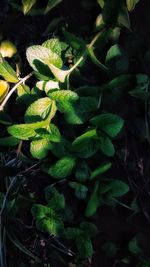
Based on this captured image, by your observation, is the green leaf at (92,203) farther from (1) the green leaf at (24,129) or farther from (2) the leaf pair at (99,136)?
(1) the green leaf at (24,129)

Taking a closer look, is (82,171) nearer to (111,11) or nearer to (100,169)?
(100,169)

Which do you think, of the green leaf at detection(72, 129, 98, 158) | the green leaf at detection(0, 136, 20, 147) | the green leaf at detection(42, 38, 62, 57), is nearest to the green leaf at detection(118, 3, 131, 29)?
the green leaf at detection(42, 38, 62, 57)

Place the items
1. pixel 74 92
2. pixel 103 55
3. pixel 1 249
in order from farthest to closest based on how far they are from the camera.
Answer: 1. pixel 1 249
2. pixel 103 55
3. pixel 74 92

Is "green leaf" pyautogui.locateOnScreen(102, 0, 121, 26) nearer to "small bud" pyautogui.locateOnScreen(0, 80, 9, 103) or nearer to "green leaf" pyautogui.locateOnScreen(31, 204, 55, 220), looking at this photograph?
"small bud" pyautogui.locateOnScreen(0, 80, 9, 103)

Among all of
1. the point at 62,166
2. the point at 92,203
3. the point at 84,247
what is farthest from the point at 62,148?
the point at 84,247

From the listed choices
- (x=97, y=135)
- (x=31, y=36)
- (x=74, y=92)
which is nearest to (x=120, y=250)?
(x=97, y=135)

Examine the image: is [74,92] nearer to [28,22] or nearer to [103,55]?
[103,55]

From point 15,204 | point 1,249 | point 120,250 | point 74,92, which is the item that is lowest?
point 120,250
